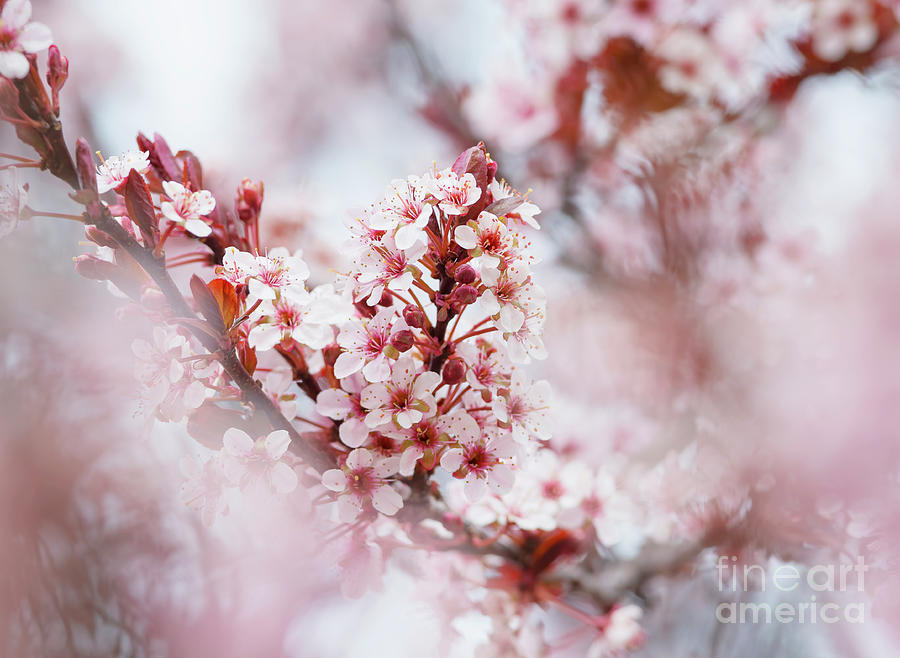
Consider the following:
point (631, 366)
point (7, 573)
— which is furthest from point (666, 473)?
point (7, 573)

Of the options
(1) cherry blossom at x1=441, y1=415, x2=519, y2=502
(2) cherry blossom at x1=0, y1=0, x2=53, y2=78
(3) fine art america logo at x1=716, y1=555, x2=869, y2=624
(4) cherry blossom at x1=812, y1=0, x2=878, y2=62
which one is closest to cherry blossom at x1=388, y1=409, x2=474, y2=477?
(1) cherry blossom at x1=441, y1=415, x2=519, y2=502

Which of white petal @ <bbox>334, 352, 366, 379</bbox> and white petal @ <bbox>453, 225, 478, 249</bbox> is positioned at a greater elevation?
white petal @ <bbox>453, 225, 478, 249</bbox>

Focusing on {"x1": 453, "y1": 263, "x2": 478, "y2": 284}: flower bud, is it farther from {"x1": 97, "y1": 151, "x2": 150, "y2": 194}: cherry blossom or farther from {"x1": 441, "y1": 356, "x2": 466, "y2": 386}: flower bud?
{"x1": 97, "y1": 151, "x2": 150, "y2": 194}: cherry blossom

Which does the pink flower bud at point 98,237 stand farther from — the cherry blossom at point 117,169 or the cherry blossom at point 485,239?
the cherry blossom at point 485,239

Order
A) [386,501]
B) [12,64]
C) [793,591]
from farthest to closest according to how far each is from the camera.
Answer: [793,591] < [386,501] < [12,64]

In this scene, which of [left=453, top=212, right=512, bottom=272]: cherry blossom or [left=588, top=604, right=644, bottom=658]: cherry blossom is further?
[left=588, top=604, right=644, bottom=658]: cherry blossom

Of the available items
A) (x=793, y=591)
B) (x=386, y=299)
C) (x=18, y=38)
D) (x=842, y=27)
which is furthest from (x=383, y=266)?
(x=842, y=27)

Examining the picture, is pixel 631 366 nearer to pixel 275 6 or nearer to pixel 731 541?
pixel 731 541

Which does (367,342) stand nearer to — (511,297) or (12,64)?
(511,297)
